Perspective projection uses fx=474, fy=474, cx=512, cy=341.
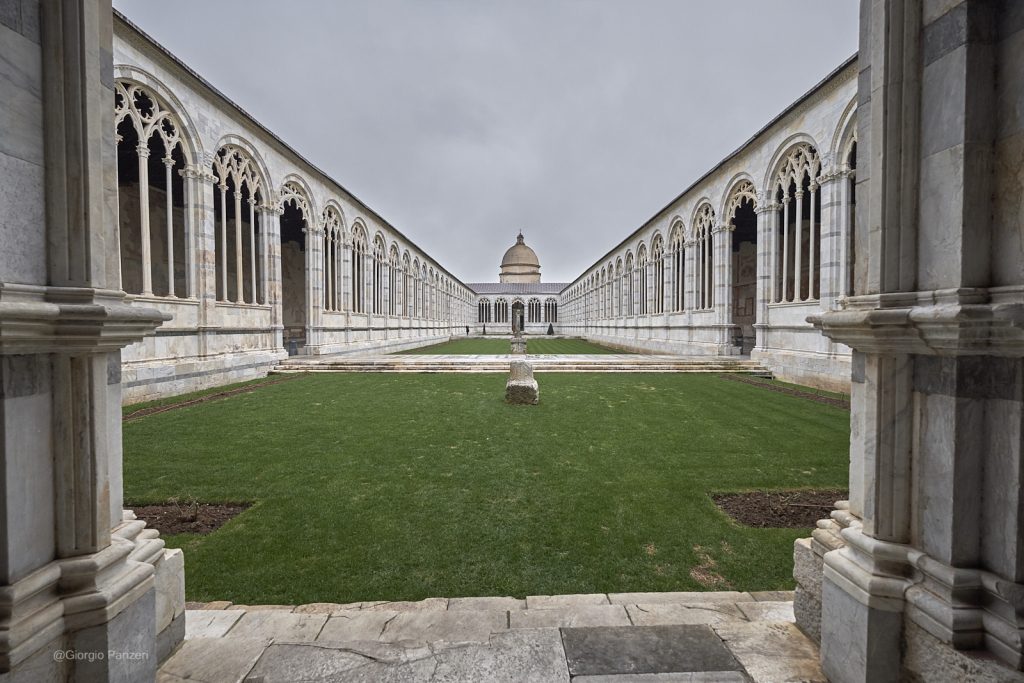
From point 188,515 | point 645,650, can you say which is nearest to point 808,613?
point 645,650

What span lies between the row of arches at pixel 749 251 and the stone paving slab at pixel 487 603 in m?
10.6

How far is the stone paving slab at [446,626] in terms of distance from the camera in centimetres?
247

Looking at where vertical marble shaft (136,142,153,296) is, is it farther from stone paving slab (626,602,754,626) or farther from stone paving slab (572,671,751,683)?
stone paving slab (572,671,751,683)

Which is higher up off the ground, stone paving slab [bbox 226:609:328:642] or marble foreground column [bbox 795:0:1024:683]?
marble foreground column [bbox 795:0:1024:683]

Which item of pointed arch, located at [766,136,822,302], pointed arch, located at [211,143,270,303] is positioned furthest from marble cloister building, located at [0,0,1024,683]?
pointed arch, located at [211,143,270,303]

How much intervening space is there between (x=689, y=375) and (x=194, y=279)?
1466 centimetres

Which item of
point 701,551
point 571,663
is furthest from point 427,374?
point 571,663

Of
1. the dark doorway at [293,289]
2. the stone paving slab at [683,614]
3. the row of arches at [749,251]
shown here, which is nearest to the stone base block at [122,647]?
the stone paving slab at [683,614]

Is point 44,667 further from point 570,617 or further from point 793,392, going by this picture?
point 793,392

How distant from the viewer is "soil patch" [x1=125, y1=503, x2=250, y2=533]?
407cm

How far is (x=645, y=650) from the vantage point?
7.61 ft

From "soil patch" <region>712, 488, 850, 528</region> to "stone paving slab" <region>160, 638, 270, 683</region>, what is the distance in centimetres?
377

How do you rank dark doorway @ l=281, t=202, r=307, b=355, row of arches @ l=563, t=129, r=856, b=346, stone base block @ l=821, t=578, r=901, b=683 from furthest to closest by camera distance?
dark doorway @ l=281, t=202, r=307, b=355 < row of arches @ l=563, t=129, r=856, b=346 < stone base block @ l=821, t=578, r=901, b=683

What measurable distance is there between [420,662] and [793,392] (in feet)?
38.4
